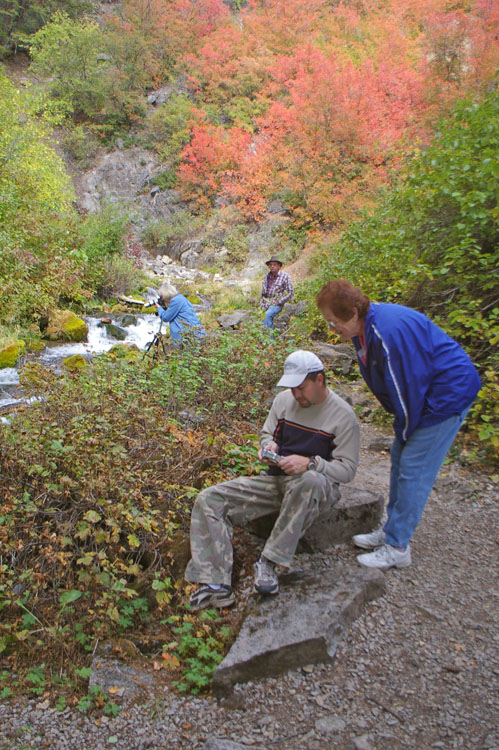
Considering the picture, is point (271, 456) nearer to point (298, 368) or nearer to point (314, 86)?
point (298, 368)

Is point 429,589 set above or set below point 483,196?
below

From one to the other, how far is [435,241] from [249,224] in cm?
1623

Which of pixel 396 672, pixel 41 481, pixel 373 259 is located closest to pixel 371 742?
pixel 396 672


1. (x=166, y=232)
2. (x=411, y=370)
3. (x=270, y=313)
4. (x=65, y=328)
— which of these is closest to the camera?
(x=411, y=370)

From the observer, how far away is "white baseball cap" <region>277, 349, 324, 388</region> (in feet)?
8.24

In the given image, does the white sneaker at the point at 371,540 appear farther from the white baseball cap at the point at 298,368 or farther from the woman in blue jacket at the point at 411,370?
→ the white baseball cap at the point at 298,368

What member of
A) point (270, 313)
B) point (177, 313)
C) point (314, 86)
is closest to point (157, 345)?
point (177, 313)

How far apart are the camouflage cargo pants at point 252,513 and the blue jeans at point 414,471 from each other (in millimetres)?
358

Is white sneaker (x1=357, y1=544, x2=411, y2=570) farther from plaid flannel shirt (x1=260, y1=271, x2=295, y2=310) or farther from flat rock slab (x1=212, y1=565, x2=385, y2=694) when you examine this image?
plaid flannel shirt (x1=260, y1=271, x2=295, y2=310)

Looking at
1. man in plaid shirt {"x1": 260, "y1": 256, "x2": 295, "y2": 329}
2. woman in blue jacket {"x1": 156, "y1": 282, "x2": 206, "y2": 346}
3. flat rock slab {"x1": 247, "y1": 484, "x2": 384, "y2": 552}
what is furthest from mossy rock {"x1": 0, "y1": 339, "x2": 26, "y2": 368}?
flat rock slab {"x1": 247, "y1": 484, "x2": 384, "y2": 552}

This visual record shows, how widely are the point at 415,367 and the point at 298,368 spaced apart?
23.7 inches

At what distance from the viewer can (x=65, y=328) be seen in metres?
10.4

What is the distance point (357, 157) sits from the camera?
651 inches

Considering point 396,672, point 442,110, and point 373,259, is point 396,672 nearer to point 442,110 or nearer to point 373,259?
point 373,259
